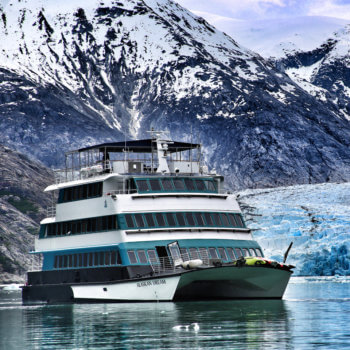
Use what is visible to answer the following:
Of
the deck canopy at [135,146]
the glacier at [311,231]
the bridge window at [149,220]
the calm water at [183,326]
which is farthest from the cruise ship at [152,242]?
the glacier at [311,231]

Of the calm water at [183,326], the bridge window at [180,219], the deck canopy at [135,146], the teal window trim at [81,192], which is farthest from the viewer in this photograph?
the deck canopy at [135,146]

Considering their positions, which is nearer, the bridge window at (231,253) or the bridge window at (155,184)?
the bridge window at (231,253)

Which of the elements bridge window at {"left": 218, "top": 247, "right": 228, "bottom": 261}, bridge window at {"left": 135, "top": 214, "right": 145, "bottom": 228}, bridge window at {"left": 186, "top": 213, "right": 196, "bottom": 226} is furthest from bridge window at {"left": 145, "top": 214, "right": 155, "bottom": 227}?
bridge window at {"left": 218, "top": 247, "right": 228, "bottom": 261}

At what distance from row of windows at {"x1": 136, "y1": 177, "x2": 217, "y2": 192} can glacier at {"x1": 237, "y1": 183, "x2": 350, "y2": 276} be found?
6523 cm

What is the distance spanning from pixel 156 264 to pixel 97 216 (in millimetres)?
5771

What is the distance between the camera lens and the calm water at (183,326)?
31.6 meters

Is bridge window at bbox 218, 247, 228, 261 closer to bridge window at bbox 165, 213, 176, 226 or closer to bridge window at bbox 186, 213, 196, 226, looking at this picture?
bridge window at bbox 186, 213, 196, 226

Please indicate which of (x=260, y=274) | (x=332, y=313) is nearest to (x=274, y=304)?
(x=260, y=274)

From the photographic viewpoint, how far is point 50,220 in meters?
59.8

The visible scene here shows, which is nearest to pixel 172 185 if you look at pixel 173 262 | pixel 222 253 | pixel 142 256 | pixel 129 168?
pixel 129 168

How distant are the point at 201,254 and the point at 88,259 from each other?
299 inches

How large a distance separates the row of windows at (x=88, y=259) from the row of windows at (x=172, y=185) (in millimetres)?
4637

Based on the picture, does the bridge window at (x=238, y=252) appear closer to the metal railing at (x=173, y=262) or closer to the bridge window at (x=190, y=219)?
the metal railing at (x=173, y=262)

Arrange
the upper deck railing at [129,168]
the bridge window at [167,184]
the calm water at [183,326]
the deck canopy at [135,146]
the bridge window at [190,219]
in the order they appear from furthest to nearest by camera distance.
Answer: the upper deck railing at [129,168], the deck canopy at [135,146], the bridge window at [167,184], the bridge window at [190,219], the calm water at [183,326]
